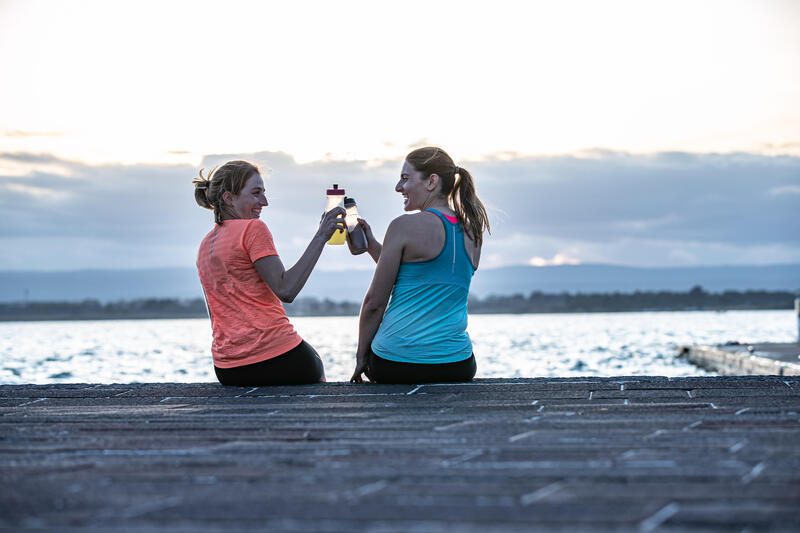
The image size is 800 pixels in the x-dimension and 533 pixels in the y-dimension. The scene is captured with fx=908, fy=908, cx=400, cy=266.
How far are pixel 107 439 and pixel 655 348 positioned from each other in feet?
118

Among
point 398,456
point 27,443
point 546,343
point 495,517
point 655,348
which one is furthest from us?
point 546,343

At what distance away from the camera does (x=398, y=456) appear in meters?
2.35

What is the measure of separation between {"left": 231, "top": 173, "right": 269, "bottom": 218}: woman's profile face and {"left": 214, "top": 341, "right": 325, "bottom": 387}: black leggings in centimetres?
70

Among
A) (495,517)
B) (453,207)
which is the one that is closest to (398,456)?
(495,517)

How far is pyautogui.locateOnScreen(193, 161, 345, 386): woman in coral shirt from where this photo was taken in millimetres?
4270

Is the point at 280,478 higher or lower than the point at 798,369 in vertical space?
higher

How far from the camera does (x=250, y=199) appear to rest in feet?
14.5

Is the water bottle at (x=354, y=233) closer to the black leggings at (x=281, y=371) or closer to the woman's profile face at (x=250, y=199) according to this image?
the woman's profile face at (x=250, y=199)

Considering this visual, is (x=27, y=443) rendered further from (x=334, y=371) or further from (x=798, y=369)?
(x=334, y=371)

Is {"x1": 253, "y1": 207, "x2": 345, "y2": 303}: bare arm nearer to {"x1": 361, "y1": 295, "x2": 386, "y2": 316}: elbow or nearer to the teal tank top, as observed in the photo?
{"x1": 361, "y1": 295, "x2": 386, "y2": 316}: elbow

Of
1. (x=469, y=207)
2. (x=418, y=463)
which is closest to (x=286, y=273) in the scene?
(x=469, y=207)

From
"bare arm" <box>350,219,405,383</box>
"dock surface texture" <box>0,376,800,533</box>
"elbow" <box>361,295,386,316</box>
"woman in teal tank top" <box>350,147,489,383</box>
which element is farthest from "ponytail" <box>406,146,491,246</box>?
"dock surface texture" <box>0,376,800,533</box>

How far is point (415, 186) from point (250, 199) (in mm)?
808

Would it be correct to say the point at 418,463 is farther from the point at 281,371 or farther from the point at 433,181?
the point at 433,181
